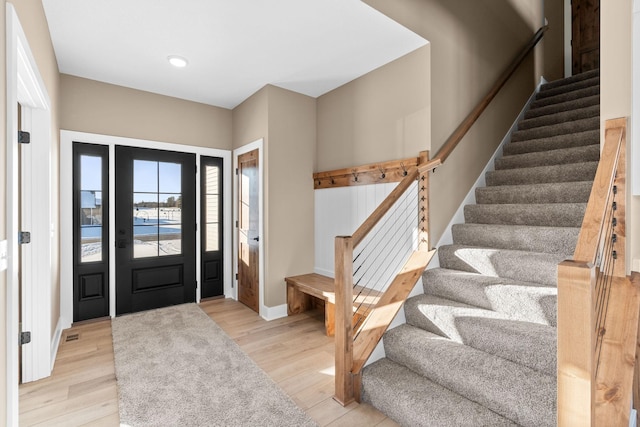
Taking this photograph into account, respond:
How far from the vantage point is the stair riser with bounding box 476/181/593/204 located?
251 centimetres

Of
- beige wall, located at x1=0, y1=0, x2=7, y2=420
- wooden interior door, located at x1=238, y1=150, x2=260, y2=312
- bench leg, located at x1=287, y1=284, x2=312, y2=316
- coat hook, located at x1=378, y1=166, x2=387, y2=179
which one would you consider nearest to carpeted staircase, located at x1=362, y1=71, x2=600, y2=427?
coat hook, located at x1=378, y1=166, x2=387, y2=179

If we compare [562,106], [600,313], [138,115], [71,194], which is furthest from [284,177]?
[562,106]

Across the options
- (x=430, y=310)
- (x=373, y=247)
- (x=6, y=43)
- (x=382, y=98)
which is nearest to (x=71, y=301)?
(x=6, y=43)

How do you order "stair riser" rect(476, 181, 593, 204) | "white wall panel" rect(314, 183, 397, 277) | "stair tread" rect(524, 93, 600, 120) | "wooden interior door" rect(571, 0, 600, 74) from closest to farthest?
1. "stair riser" rect(476, 181, 593, 204)
2. "white wall panel" rect(314, 183, 397, 277)
3. "stair tread" rect(524, 93, 600, 120)
4. "wooden interior door" rect(571, 0, 600, 74)

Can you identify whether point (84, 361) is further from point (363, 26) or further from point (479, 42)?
point (479, 42)

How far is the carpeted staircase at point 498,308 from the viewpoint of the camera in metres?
1.67

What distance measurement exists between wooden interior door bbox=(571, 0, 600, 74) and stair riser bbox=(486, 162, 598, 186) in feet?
11.0

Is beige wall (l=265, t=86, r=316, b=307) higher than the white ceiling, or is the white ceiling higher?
the white ceiling

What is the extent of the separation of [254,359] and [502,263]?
6.57ft

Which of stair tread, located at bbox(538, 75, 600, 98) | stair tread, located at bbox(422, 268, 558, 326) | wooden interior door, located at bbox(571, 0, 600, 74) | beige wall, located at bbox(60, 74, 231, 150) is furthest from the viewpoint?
wooden interior door, located at bbox(571, 0, 600, 74)

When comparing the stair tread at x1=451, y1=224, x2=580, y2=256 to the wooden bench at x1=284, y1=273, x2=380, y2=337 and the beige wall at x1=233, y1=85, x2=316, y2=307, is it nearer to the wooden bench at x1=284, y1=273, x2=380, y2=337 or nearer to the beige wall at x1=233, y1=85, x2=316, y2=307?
the wooden bench at x1=284, y1=273, x2=380, y2=337

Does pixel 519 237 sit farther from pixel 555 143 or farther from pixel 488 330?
pixel 555 143

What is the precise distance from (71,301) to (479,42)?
4.87 metres

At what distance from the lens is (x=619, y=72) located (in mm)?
1796
